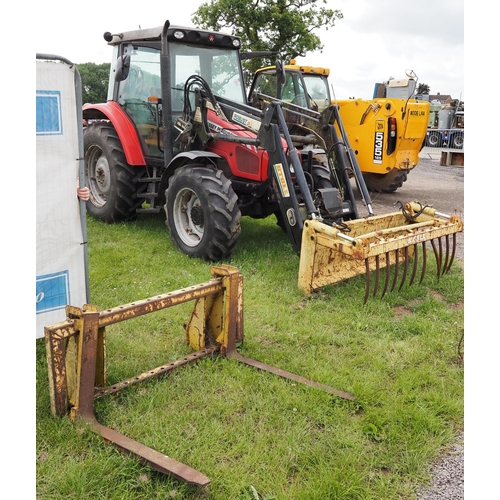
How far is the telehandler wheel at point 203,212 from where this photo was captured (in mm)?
5656

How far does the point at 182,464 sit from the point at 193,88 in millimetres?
5073

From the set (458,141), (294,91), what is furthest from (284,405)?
(458,141)

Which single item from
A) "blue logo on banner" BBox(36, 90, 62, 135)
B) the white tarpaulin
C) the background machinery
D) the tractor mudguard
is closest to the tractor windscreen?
the tractor mudguard

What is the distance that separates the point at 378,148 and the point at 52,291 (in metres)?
7.73

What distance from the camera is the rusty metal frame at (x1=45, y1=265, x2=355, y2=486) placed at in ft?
9.12

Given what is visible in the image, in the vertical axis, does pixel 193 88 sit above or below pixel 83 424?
above

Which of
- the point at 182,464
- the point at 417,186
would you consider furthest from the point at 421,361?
the point at 417,186

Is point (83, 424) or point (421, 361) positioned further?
point (421, 361)

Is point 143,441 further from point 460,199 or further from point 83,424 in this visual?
point 460,199

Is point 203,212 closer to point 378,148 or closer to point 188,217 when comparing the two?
point 188,217

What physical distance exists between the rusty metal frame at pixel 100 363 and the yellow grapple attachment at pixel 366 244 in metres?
1.24

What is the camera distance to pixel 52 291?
366 centimetres

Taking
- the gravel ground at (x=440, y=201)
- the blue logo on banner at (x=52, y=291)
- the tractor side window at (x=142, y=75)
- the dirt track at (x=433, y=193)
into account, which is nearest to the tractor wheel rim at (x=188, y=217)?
the tractor side window at (x=142, y=75)

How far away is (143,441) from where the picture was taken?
294 centimetres
